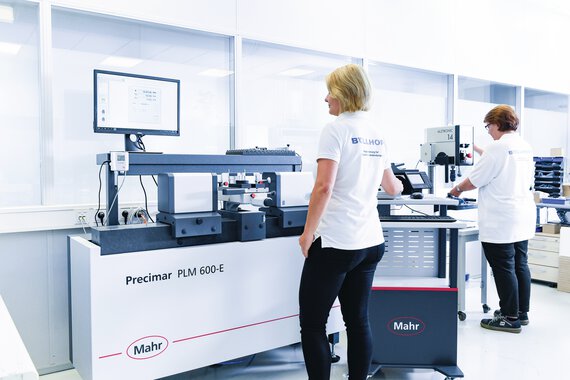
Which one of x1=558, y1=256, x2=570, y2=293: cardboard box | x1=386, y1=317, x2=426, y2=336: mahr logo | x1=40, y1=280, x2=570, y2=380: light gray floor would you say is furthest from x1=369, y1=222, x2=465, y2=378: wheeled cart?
x1=558, y1=256, x2=570, y2=293: cardboard box

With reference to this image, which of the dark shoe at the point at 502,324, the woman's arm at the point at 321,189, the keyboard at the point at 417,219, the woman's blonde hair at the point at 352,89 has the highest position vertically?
the woman's blonde hair at the point at 352,89

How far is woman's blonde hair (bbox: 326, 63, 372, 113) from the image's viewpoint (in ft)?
5.78

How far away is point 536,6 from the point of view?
16.7 ft

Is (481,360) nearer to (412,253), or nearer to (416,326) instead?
(416,326)

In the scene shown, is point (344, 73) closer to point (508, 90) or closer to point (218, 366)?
point (218, 366)

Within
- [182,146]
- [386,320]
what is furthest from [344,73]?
[182,146]

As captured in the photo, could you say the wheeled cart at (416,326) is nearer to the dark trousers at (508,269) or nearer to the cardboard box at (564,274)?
the dark trousers at (508,269)

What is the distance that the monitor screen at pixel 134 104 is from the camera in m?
2.19

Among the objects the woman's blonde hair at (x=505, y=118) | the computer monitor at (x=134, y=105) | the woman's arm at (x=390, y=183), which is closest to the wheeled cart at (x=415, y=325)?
the woman's arm at (x=390, y=183)

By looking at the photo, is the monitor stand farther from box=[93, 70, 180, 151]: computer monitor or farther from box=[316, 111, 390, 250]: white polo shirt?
box=[316, 111, 390, 250]: white polo shirt

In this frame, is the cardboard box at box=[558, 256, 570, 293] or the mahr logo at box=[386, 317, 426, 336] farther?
the cardboard box at box=[558, 256, 570, 293]

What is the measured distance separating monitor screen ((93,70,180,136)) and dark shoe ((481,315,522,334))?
2358 millimetres

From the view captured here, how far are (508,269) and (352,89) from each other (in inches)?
75.2

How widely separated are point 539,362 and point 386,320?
0.97 meters
